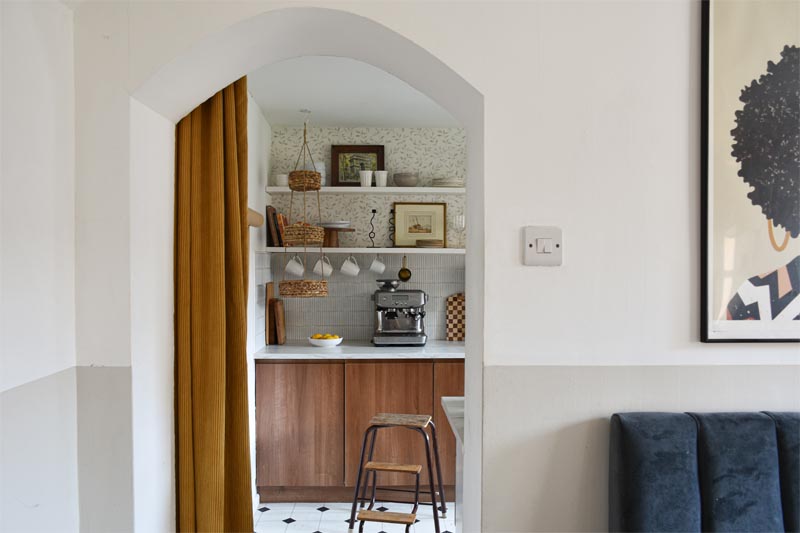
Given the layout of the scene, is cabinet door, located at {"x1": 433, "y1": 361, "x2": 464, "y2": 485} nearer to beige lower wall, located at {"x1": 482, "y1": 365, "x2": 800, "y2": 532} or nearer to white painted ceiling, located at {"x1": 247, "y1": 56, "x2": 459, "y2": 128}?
white painted ceiling, located at {"x1": 247, "y1": 56, "x2": 459, "y2": 128}

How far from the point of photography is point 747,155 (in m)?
1.62

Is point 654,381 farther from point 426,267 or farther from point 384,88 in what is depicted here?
point 426,267

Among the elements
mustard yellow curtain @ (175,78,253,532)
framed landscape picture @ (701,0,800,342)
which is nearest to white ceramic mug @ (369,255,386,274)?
mustard yellow curtain @ (175,78,253,532)

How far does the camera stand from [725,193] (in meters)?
1.62

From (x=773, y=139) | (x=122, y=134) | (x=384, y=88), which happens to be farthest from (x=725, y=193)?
(x=384, y=88)

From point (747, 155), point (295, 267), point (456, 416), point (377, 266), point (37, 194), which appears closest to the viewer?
point (37, 194)

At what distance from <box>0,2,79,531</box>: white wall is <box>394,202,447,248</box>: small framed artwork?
2.96 metres

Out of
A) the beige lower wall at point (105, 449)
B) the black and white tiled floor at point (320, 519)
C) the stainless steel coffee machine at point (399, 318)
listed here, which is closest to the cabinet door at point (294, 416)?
the black and white tiled floor at point (320, 519)

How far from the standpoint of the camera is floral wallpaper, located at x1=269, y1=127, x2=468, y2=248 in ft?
14.6

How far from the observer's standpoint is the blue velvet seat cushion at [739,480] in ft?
4.85

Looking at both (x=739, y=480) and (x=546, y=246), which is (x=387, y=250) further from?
(x=739, y=480)

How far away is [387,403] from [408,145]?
6.28 ft

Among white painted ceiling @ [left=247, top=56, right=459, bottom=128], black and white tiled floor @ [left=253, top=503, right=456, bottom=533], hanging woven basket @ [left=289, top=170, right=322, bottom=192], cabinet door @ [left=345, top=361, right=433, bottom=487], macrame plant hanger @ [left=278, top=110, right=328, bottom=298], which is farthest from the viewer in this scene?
cabinet door @ [left=345, top=361, right=433, bottom=487]

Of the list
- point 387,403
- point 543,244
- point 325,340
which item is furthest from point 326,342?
point 543,244
